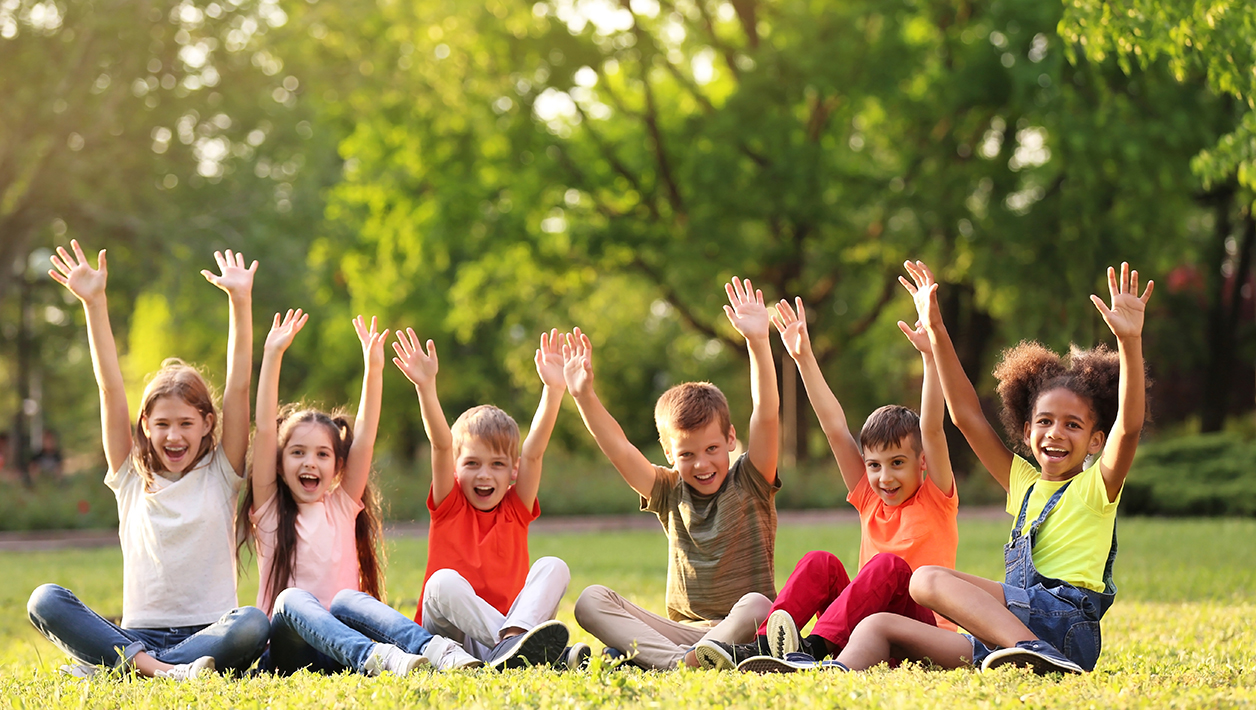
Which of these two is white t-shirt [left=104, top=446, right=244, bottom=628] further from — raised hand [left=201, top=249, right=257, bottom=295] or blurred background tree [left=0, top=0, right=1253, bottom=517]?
blurred background tree [left=0, top=0, right=1253, bottom=517]

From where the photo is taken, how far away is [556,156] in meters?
21.2

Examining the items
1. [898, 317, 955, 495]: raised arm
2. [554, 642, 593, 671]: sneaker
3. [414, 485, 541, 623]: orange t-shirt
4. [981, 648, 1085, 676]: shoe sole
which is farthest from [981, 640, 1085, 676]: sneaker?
[414, 485, 541, 623]: orange t-shirt

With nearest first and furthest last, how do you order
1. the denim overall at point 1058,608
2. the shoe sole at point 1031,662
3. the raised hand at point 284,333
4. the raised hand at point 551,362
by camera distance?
1. the shoe sole at point 1031,662
2. the denim overall at point 1058,608
3. the raised hand at point 284,333
4. the raised hand at point 551,362

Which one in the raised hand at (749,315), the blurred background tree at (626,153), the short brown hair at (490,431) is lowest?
the short brown hair at (490,431)

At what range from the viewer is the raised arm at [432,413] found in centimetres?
545

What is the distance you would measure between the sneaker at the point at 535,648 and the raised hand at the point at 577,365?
1.16 meters

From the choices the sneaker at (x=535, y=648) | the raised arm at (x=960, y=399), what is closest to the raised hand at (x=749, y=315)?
the raised arm at (x=960, y=399)

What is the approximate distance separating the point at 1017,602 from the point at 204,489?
3639 mm

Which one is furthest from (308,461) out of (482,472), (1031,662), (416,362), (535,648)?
(1031,662)

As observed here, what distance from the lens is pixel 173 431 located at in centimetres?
527

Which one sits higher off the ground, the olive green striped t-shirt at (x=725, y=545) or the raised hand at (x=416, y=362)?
the raised hand at (x=416, y=362)

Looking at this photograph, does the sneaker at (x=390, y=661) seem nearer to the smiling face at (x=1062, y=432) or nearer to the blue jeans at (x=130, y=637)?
the blue jeans at (x=130, y=637)

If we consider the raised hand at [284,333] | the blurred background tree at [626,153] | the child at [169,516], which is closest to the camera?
the child at [169,516]

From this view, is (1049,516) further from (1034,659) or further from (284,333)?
(284,333)
